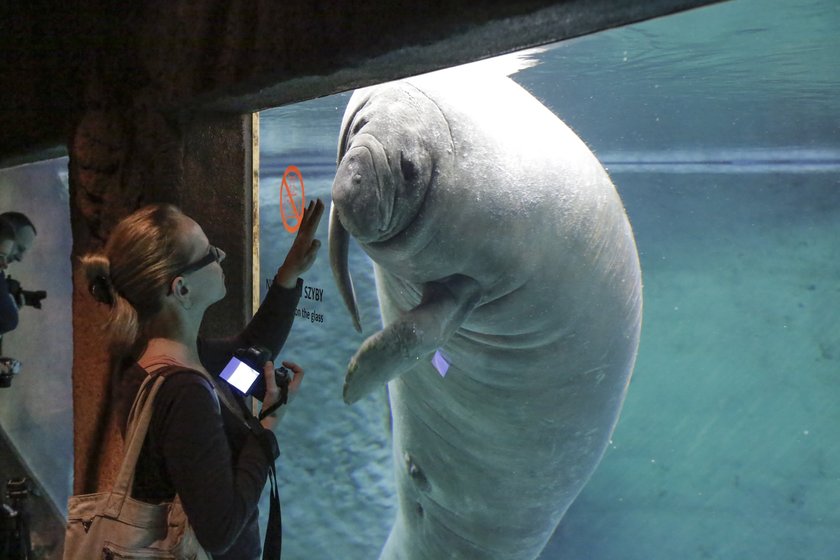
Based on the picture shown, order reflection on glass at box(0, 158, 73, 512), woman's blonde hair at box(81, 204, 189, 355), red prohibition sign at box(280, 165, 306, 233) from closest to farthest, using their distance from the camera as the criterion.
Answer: woman's blonde hair at box(81, 204, 189, 355)
red prohibition sign at box(280, 165, 306, 233)
reflection on glass at box(0, 158, 73, 512)

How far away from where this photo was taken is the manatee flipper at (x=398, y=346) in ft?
6.39

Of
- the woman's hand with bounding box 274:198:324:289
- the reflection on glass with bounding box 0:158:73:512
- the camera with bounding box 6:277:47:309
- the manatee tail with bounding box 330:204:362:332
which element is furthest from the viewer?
the reflection on glass with bounding box 0:158:73:512

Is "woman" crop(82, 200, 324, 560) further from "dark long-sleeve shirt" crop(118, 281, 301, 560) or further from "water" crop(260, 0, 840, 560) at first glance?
"water" crop(260, 0, 840, 560)

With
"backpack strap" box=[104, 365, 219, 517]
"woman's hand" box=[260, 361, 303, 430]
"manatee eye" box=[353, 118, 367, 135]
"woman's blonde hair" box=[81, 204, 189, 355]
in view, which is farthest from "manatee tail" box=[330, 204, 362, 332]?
"backpack strap" box=[104, 365, 219, 517]

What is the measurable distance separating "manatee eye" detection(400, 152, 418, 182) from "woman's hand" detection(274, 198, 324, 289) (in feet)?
1.11

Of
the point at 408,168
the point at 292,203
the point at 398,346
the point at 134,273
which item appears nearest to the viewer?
the point at 134,273

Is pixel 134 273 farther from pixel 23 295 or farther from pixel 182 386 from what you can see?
pixel 23 295

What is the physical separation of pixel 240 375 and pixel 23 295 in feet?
7.87

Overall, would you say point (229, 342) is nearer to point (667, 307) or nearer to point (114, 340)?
point (114, 340)

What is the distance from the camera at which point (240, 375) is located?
74.3 inches

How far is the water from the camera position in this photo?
6281 mm

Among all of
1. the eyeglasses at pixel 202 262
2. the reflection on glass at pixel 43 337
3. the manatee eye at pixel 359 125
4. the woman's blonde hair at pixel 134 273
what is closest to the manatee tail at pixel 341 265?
the manatee eye at pixel 359 125

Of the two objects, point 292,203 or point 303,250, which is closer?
point 303,250

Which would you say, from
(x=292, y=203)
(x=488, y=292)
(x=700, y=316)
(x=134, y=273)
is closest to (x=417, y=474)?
(x=488, y=292)
